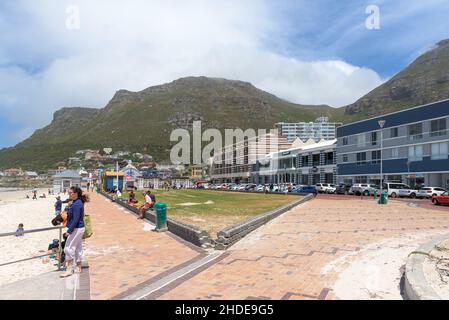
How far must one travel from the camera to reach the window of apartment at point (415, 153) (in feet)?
163

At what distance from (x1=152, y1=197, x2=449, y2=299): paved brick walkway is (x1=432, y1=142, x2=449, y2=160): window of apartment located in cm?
3434

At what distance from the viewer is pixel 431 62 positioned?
168000mm

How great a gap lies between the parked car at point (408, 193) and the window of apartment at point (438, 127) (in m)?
9.89

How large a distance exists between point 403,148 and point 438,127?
615cm

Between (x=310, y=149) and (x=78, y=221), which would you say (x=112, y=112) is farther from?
(x=78, y=221)

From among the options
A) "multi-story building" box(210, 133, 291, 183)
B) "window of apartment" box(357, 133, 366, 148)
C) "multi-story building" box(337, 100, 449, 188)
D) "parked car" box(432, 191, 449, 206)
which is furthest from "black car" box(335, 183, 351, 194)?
"multi-story building" box(210, 133, 291, 183)

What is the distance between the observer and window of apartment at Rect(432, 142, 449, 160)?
4581 centimetres

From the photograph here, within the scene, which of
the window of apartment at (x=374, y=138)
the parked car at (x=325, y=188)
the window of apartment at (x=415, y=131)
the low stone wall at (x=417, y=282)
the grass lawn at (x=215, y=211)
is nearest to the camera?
the low stone wall at (x=417, y=282)

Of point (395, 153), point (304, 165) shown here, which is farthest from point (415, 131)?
point (304, 165)

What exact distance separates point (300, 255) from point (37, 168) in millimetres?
160645

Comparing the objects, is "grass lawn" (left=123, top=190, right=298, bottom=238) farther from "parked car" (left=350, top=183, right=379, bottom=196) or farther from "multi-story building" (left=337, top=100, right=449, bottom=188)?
"multi-story building" (left=337, top=100, right=449, bottom=188)

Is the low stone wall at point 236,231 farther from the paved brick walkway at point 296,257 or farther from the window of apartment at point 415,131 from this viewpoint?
the window of apartment at point 415,131

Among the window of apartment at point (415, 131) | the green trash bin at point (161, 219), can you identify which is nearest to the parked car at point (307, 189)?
the window of apartment at point (415, 131)

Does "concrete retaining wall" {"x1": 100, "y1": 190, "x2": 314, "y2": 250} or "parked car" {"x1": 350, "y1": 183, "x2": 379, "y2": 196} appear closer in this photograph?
Result: "concrete retaining wall" {"x1": 100, "y1": 190, "x2": 314, "y2": 250}
